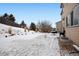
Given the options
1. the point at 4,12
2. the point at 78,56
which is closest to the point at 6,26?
the point at 4,12

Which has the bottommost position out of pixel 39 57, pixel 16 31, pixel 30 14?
pixel 39 57

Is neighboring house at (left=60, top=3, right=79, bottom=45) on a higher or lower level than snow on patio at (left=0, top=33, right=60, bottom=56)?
higher

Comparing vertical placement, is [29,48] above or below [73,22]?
below

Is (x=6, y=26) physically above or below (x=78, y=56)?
above

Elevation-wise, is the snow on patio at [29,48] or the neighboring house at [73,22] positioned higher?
the neighboring house at [73,22]

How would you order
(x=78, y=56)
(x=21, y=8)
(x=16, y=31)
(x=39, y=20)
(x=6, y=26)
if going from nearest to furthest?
(x=78, y=56), (x=21, y=8), (x=39, y=20), (x=6, y=26), (x=16, y=31)

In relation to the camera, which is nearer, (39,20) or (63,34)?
(39,20)

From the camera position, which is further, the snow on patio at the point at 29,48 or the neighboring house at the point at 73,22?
the neighboring house at the point at 73,22

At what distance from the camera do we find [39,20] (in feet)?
16.9

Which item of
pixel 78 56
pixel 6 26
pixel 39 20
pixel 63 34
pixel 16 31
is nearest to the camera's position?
pixel 78 56

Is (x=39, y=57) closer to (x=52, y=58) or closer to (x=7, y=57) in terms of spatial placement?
(x=52, y=58)

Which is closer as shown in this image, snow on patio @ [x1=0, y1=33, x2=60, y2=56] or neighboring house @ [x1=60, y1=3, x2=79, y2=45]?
snow on patio @ [x1=0, y1=33, x2=60, y2=56]

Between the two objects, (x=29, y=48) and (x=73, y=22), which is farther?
A: (x=73, y=22)

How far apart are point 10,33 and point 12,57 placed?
3275mm
